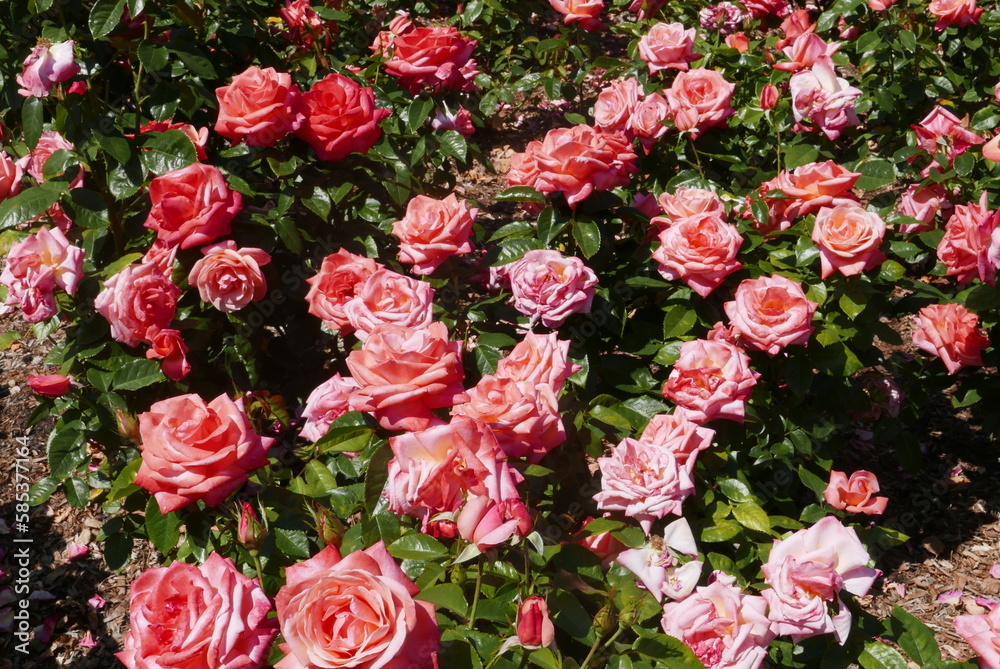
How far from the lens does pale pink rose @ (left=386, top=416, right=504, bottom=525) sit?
1.13 meters

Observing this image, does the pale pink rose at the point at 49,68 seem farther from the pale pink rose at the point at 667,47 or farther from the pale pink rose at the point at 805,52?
the pale pink rose at the point at 805,52

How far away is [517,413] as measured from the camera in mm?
1265

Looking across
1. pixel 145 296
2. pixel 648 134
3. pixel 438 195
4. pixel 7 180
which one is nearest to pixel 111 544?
pixel 145 296

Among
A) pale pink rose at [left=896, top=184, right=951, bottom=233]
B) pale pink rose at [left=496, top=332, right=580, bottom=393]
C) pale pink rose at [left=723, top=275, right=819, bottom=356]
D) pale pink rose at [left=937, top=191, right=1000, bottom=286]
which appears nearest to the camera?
pale pink rose at [left=496, top=332, right=580, bottom=393]

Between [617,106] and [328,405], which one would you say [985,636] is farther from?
[617,106]

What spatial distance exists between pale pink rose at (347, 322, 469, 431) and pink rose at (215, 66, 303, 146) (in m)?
0.89

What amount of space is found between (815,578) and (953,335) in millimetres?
1220

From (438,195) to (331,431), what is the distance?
1.31 meters

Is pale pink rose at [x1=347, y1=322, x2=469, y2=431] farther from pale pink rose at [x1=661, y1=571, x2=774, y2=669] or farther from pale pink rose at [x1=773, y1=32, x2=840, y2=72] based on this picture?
pale pink rose at [x1=773, y1=32, x2=840, y2=72]

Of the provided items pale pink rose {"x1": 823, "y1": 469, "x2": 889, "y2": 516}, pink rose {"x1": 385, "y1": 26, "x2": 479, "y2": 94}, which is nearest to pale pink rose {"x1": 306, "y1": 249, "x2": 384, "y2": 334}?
pink rose {"x1": 385, "y1": 26, "x2": 479, "y2": 94}

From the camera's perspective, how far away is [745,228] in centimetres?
210

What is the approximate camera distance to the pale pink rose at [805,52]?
8.04ft

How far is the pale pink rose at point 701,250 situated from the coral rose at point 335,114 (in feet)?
2.84

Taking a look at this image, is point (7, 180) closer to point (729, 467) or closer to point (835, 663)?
point (729, 467)
